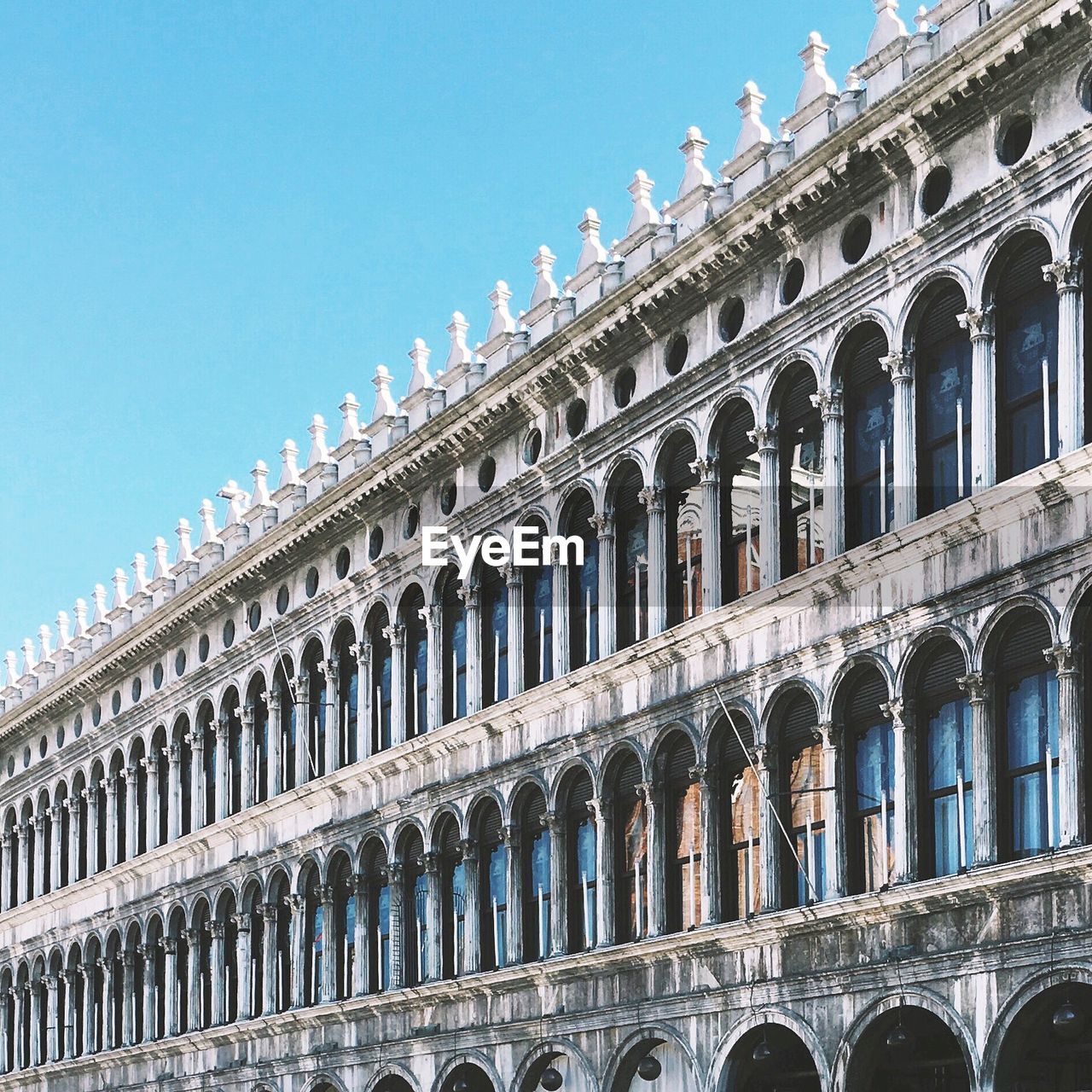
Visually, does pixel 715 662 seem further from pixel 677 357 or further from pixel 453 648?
pixel 453 648

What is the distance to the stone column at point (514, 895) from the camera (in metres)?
33.9

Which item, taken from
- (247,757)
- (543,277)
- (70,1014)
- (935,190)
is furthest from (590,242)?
(70,1014)

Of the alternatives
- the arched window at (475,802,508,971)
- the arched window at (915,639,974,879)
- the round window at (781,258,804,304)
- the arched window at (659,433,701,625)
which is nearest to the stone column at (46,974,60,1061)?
the arched window at (475,802,508,971)

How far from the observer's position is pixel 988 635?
2505 cm

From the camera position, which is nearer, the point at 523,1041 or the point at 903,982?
the point at 903,982

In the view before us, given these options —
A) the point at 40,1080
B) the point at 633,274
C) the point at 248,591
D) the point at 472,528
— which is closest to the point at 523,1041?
the point at 472,528

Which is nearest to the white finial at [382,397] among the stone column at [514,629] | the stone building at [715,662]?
the stone building at [715,662]

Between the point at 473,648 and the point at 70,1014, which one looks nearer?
the point at 473,648

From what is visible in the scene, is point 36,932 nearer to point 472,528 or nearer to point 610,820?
point 472,528

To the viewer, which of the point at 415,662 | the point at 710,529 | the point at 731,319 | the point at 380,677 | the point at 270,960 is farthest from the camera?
the point at 270,960

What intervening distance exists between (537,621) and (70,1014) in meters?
19.5

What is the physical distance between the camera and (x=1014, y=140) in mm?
25828

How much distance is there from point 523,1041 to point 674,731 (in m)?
5.39

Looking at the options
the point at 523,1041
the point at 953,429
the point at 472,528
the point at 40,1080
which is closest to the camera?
the point at 953,429
